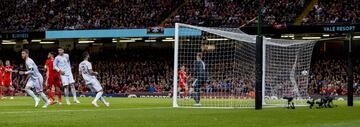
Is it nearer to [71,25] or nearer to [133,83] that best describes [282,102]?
[133,83]

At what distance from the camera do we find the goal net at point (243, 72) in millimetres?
24141

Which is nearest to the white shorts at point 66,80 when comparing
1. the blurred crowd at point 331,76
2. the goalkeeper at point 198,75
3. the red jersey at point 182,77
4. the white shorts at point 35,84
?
the white shorts at point 35,84

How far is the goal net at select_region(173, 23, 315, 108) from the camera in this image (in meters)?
24.1

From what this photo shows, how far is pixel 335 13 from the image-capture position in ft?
141

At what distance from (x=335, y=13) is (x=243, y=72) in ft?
56.2

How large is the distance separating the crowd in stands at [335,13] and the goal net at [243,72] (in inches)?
573

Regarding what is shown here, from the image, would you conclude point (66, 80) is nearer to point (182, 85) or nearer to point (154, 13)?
point (182, 85)

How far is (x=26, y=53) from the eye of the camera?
20062 millimetres

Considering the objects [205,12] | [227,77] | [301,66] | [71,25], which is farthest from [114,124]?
[71,25]

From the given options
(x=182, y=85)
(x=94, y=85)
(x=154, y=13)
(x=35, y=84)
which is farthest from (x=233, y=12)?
(x=35, y=84)

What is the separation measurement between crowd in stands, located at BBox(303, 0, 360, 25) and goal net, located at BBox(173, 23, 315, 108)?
14546 millimetres

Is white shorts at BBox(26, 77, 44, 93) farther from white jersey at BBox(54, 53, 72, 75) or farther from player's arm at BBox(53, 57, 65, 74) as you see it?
white jersey at BBox(54, 53, 72, 75)

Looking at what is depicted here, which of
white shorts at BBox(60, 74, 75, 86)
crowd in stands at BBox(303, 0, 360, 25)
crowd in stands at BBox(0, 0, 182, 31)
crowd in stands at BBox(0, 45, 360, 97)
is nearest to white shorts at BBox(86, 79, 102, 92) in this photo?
white shorts at BBox(60, 74, 75, 86)

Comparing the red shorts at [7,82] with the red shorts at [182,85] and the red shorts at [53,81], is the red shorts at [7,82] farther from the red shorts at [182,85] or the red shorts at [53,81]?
the red shorts at [182,85]
